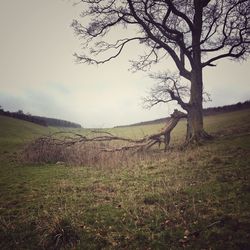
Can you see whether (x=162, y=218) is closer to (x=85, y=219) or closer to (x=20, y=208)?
(x=85, y=219)

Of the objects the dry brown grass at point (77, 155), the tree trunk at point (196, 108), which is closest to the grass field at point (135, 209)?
the dry brown grass at point (77, 155)

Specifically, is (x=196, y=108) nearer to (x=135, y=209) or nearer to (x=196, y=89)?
(x=196, y=89)

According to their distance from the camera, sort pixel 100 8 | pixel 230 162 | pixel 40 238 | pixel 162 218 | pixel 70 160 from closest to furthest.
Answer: pixel 40 238 → pixel 162 218 → pixel 230 162 → pixel 70 160 → pixel 100 8

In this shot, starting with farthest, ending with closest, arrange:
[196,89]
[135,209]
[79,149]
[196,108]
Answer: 1. [196,89]
2. [196,108]
3. [79,149]
4. [135,209]

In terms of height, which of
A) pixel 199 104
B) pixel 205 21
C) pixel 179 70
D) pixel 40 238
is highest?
pixel 205 21

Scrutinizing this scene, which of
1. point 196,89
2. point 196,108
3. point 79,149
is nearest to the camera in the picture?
point 79,149

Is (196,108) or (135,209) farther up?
(196,108)

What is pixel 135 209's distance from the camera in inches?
219

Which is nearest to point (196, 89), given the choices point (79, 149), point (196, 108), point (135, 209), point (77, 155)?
point (196, 108)

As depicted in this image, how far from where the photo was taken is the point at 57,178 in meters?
9.66

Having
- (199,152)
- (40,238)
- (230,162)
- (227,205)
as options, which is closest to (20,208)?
(40,238)

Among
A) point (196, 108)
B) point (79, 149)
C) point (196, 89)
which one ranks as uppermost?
point (196, 89)

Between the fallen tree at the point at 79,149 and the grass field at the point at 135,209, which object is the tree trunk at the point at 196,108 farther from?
the grass field at the point at 135,209

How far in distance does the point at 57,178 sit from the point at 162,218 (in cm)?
566
